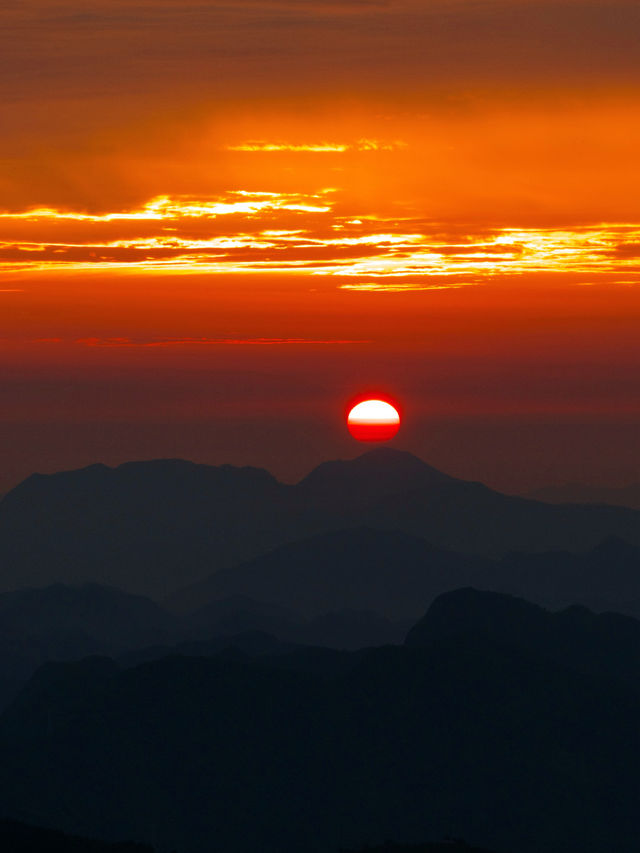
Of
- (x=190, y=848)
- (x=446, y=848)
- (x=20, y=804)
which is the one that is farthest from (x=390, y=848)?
(x=20, y=804)

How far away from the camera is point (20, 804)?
199375mm

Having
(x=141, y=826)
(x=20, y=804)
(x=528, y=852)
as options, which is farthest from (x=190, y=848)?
(x=528, y=852)

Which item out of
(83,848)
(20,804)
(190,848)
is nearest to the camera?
(83,848)

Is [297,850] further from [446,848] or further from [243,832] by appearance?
[446,848]

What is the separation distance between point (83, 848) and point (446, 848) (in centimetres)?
3939

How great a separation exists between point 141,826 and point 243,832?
16.5 metres

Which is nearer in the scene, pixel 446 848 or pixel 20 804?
pixel 446 848

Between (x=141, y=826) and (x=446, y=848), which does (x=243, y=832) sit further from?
(x=446, y=848)

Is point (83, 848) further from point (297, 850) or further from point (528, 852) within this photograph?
point (528, 852)

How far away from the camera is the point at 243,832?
7776 inches

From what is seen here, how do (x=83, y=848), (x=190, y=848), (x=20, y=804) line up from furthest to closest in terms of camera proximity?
(x=20, y=804), (x=190, y=848), (x=83, y=848)

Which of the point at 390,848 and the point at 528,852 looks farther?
the point at 528,852

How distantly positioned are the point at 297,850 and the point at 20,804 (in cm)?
4607

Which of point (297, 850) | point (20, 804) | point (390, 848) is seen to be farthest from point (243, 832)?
point (390, 848)
